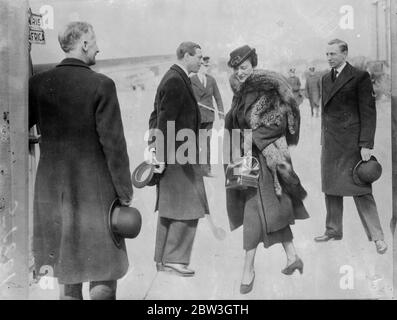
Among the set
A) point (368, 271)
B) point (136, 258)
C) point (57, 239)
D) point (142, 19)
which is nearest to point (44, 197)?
point (57, 239)

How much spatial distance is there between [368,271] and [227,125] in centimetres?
170

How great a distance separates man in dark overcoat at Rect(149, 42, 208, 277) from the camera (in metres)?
5.57

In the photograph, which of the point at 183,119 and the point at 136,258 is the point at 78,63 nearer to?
the point at 183,119

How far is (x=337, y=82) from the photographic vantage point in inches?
222

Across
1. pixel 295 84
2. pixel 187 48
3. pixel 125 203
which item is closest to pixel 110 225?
pixel 125 203

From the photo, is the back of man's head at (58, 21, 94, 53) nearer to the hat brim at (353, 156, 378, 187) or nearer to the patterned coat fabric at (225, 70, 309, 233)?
the patterned coat fabric at (225, 70, 309, 233)

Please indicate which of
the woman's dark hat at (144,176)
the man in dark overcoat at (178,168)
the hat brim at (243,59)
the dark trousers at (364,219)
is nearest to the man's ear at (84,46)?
the man in dark overcoat at (178,168)

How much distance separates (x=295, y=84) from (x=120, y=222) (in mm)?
1833

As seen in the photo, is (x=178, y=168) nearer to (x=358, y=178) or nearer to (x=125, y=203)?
(x=125, y=203)

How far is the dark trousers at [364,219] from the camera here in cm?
565

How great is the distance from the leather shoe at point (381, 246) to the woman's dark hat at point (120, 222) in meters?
2.01

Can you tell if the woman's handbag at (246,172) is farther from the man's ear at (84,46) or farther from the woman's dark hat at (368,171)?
the man's ear at (84,46)

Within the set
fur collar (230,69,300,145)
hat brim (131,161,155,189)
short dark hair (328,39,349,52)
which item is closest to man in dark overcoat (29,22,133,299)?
hat brim (131,161,155,189)

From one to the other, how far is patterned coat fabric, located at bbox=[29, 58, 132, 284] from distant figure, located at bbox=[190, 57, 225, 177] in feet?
2.19
